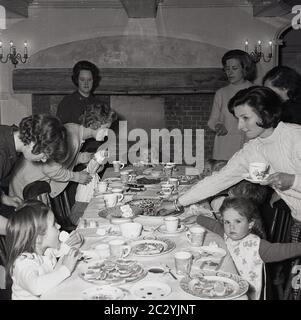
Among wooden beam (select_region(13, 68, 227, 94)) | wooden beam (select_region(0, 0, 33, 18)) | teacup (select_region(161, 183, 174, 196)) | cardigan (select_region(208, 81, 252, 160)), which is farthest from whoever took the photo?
wooden beam (select_region(13, 68, 227, 94))

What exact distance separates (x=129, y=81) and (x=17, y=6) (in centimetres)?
186

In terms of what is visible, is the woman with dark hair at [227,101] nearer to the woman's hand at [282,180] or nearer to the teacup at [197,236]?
the woman's hand at [282,180]

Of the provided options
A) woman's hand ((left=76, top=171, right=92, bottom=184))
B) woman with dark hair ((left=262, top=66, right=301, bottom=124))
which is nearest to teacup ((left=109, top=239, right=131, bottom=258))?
woman's hand ((left=76, top=171, right=92, bottom=184))

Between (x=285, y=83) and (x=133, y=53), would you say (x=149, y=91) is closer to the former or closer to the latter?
(x=133, y=53)

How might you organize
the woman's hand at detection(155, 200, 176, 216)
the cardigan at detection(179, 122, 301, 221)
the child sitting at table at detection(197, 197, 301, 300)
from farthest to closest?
the woman's hand at detection(155, 200, 176, 216), the cardigan at detection(179, 122, 301, 221), the child sitting at table at detection(197, 197, 301, 300)

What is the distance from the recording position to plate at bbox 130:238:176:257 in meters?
1.83

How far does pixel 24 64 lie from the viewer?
21.2 feet

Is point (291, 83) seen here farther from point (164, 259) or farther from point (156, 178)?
point (164, 259)

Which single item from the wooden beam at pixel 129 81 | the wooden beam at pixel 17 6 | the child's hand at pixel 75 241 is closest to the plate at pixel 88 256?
the child's hand at pixel 75 241

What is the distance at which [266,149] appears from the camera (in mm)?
2379

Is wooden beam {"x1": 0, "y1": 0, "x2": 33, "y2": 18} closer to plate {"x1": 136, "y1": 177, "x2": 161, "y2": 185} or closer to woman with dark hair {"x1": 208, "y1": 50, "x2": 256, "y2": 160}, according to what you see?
woman with dark hair {"x1": 208, "y1": 50, "x2": 256, "y2": 160}
